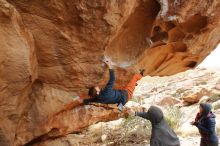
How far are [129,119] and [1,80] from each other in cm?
710

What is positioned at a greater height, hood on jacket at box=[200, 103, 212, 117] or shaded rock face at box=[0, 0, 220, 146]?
shaded rock face at box=[0, 0, 220, 146]

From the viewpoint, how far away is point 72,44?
23.2ft

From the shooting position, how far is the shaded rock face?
6.41m

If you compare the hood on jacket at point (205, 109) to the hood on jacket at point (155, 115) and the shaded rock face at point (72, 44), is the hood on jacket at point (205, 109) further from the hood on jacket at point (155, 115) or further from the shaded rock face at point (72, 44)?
the shaded rock face at point (72, 44)

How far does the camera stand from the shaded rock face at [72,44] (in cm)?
641

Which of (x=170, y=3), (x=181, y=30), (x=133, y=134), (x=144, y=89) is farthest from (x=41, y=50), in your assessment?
(x=144, y=89)

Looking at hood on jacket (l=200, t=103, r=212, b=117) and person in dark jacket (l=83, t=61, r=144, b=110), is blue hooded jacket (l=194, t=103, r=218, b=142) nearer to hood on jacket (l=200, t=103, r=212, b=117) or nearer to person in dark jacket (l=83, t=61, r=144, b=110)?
hood on jacket (l=200, t=103, r=212, b=117)

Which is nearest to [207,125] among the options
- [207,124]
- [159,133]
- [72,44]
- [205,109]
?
[207,124]

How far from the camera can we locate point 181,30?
28.3 ft

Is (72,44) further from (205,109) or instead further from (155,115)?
(205,109)

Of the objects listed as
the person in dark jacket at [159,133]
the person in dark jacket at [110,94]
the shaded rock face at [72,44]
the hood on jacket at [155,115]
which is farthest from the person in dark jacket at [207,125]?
the shaded rock face at [72,44]

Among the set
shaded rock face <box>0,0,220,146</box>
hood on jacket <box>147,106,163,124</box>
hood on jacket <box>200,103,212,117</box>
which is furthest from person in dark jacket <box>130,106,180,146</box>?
shaded rock face <box>0,0,220,146</box>

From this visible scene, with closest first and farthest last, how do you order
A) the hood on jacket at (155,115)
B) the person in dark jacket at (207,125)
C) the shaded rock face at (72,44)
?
the shaded rock face at (72,44), the hood on jacket at (155,115), the person in dark jacket at (207,125)

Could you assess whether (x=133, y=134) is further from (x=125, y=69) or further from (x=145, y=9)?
(x=145, y=9)
